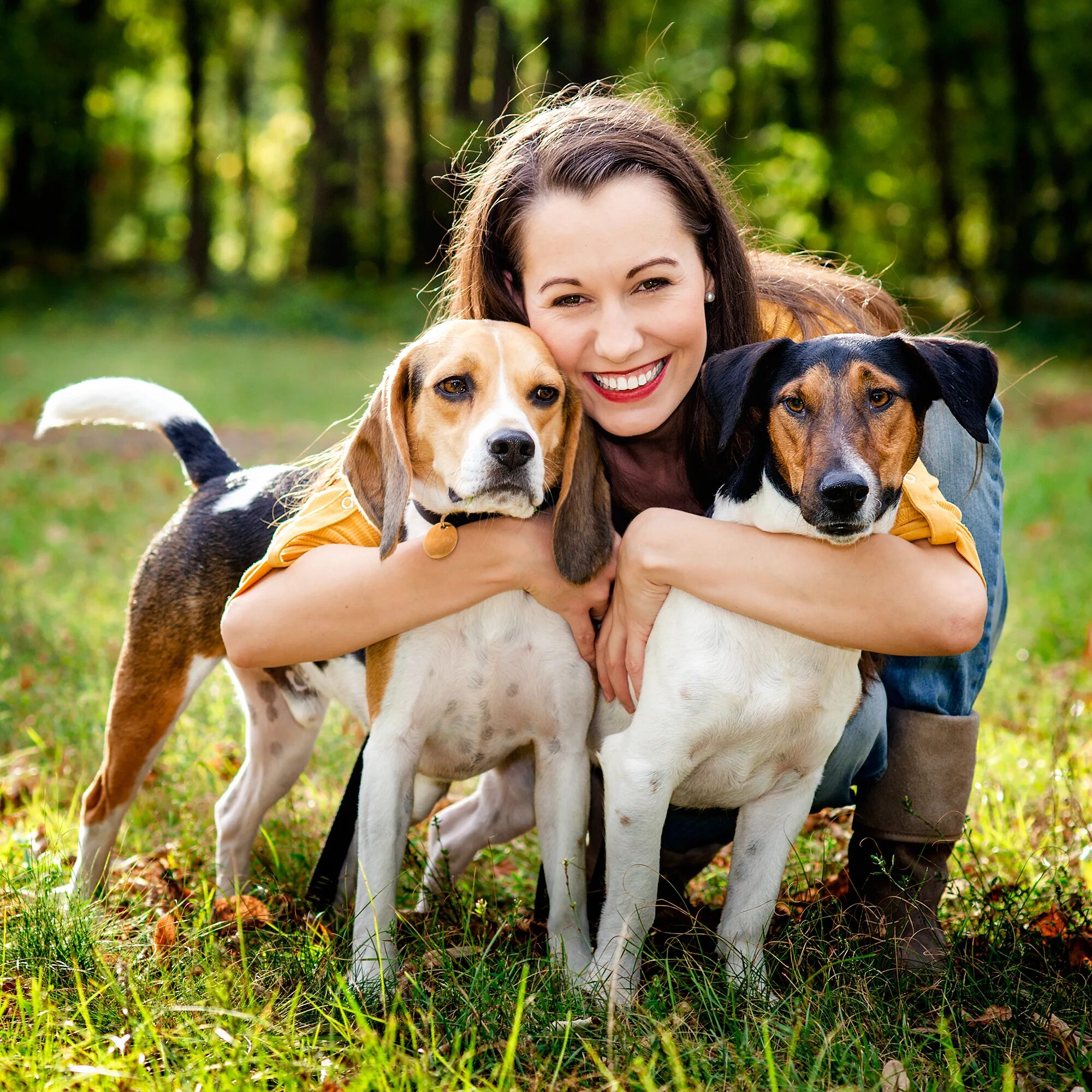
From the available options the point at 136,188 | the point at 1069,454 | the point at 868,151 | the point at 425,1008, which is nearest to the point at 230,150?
the point at 136,188

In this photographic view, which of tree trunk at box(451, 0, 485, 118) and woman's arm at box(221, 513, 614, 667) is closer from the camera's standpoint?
woman's arm at box(221, 513, 614, 667)

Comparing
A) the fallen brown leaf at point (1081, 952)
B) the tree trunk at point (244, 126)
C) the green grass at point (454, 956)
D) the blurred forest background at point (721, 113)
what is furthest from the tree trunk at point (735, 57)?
the fallen brown leaf at point (1081, 952)

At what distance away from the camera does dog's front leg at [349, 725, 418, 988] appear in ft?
8.94

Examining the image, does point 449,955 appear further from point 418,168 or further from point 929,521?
point 418,168

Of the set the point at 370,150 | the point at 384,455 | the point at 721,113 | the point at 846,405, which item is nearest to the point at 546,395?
the point at 384,455

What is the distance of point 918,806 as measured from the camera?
2941 mm

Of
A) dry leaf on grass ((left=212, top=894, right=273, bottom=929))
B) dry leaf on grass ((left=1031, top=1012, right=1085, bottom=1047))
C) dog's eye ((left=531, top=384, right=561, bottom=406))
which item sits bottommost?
dry leaf on grass ((left=212, top=894, right=273, bottom=929))

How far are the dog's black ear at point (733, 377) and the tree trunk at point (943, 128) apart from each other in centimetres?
1976

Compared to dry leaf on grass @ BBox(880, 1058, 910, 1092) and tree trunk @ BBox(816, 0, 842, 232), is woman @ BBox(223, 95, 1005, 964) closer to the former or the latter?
dry leaf on grass @ BBox(880, 1058, 910, 1092)

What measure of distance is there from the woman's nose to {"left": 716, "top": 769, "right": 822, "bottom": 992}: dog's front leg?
1.16 meters

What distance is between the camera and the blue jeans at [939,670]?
9.57 feet

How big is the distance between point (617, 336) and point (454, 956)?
1626mm

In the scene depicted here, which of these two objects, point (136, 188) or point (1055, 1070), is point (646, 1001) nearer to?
point (1055, 1070)

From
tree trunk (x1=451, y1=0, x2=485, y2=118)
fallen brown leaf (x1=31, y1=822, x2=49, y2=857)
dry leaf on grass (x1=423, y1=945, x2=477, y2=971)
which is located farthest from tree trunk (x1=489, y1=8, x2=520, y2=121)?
dry leaf on grass (x1=423, y1=945, x2=477, y2=971)
